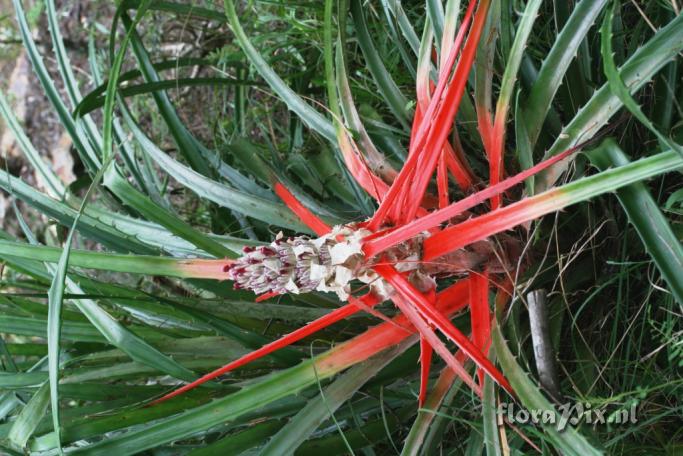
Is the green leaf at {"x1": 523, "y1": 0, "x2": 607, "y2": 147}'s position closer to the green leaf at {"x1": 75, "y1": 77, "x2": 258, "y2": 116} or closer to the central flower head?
the central flower head

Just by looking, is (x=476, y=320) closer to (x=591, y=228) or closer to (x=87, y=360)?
(x=591, y=228)

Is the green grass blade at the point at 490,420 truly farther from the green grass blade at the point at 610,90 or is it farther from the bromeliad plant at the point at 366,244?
the green grass blade at the point at 610,90

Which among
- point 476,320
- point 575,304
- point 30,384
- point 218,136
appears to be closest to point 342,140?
point 476,320

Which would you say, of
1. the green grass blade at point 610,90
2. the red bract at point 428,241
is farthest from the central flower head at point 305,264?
the green grass blade at point 610,90

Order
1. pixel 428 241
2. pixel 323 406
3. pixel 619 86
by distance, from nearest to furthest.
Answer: pixel 619 86, pixel 428 241, pixel 323 406

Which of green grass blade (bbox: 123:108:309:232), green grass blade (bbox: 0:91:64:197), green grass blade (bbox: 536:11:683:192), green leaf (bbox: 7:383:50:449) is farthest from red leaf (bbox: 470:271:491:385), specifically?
green grass blade (bbox: 0:91:64:197)

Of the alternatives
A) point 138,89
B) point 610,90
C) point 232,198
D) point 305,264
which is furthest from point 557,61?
point 138,89

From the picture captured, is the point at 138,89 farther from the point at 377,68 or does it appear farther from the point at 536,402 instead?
the point at 536,402
